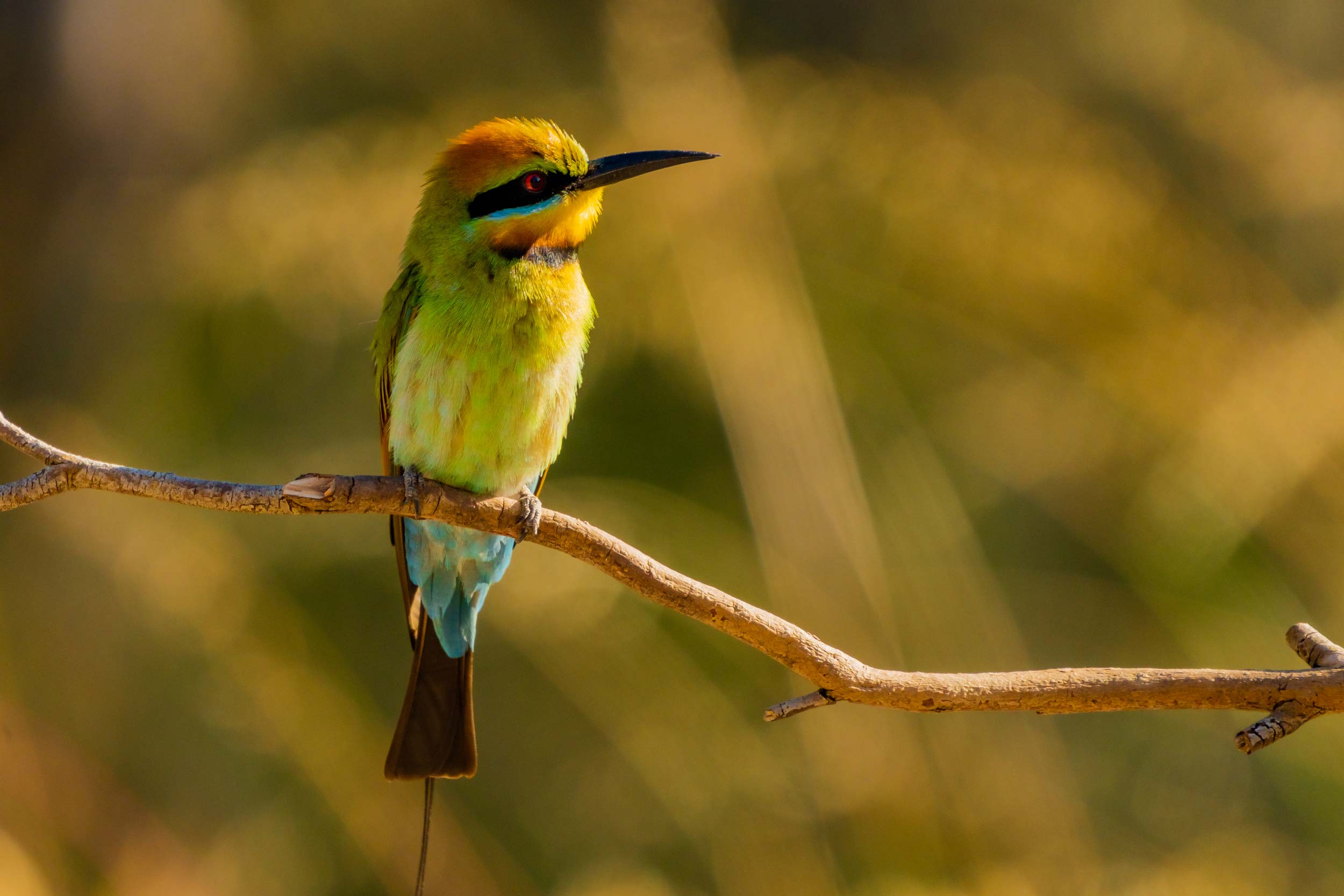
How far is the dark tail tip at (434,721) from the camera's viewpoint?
207cm

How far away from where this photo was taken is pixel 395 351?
212 centimetres

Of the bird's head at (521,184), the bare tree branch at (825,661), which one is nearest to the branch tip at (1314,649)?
the bare tree branch at (825,661)

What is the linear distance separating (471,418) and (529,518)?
267 mm

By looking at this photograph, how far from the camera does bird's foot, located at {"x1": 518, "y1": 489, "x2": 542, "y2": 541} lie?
169cm

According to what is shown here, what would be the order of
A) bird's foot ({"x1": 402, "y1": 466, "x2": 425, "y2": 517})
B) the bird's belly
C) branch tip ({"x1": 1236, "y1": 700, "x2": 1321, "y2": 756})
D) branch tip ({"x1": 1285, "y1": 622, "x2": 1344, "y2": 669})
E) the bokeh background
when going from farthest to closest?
the bokeh background < the bird's belly < bird's foot ({"x1": 402, "y1": 466, "x2": 425, "y2": 517}) < branch tip ({"x1": 1285, "y1": 622, "x2": 1344, "y2": 669}) < branch tip ({"x1": 1236, "y1": 700, "x2": 1321, "y2": 756})

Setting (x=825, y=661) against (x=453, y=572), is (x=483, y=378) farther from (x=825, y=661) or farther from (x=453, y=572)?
(x=825, y=661)

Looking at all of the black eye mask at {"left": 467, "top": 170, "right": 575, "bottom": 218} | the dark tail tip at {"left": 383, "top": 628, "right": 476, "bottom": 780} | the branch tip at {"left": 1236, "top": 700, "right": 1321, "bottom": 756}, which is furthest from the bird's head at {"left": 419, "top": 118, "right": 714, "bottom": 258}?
the branch tip at {"left": 1236, "top": 700, "right": 1321, "bottom": 756}

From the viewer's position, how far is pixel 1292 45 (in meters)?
4.15

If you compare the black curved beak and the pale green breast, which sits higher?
the black curved beak

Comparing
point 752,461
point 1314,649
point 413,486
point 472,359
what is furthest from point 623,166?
point 1314,649

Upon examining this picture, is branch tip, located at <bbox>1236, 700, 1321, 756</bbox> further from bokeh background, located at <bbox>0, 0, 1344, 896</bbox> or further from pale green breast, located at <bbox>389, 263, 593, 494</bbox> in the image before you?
bokeh background, located at <bbox>0, 0, 1344, 896</bbox>

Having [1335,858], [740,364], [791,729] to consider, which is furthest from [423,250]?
[1335,858]

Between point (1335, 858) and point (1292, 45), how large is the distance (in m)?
2.80

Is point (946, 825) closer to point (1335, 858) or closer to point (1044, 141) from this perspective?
point (1335, 858)
